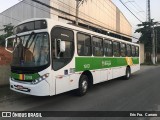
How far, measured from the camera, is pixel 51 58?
7.63 metres

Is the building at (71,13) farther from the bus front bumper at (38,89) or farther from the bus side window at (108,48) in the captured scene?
the bus front bumper at (38,89)

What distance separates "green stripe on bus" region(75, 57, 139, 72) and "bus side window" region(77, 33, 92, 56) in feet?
0.83

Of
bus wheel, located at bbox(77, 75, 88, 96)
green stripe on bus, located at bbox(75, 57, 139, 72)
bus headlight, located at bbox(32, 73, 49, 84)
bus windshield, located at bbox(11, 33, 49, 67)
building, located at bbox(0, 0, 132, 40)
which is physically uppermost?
building, located at bbox(0, 0, 132, 40)

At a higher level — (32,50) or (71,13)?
(71,13)

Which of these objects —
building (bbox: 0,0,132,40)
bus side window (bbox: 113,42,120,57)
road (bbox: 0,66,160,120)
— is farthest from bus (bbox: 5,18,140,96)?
building (bbox: 0,0,132,40)

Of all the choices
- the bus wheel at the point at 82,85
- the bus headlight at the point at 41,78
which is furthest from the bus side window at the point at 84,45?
the bus headlight at the point at 41,78

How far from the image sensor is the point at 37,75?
7516 mm

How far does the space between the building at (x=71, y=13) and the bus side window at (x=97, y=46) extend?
5.08m

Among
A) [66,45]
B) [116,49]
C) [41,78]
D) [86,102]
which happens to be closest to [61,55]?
[66,45]

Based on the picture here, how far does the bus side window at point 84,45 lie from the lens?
9.51 m

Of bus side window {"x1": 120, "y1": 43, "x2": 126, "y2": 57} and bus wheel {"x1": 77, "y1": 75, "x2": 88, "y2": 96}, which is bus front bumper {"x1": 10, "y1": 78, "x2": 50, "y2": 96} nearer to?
bus wheel {"x1": 77, "y1": 75, "x2": 88, "y2": 96}

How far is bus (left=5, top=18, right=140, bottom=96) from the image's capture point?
297 inches

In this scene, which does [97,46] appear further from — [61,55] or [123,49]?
[123,49]

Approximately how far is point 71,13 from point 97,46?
553 inches
